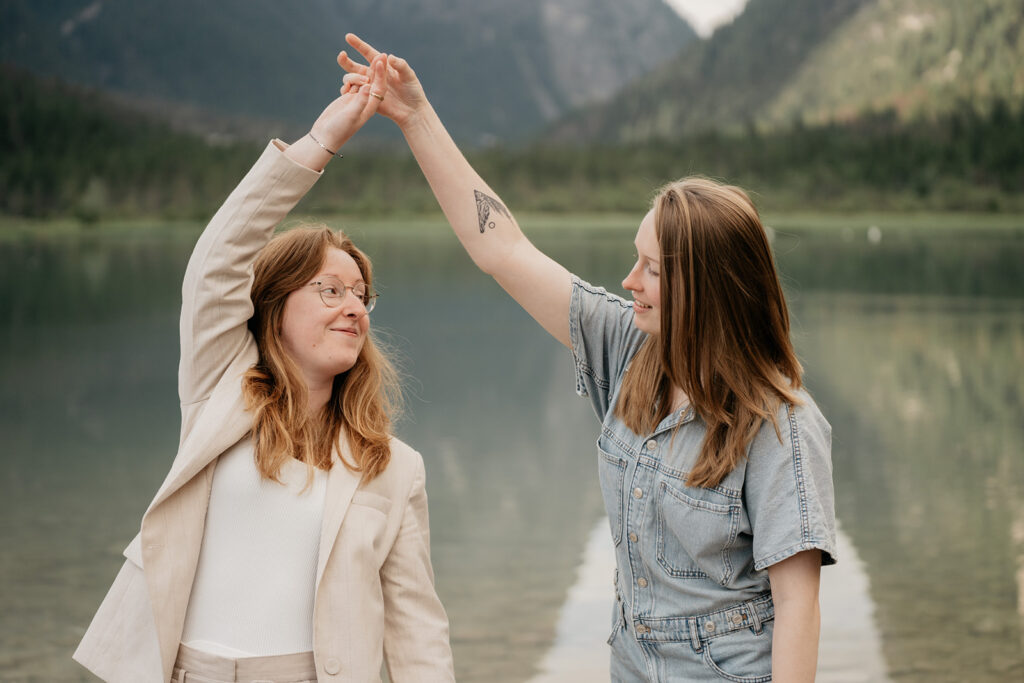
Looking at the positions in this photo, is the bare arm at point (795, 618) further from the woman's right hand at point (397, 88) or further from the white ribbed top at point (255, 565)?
the woman's right hand at point (397, 88)

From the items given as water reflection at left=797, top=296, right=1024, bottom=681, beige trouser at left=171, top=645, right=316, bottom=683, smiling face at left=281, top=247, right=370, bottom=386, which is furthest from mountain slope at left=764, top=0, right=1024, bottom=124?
beige trouser at left=171, top=645, right=316, bottom=683

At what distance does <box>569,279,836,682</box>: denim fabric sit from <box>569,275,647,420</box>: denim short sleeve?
7.9 inches

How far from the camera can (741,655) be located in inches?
80.2

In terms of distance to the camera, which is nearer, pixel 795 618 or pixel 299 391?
pixel 795 618

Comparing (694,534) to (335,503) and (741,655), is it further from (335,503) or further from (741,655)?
(335,503)

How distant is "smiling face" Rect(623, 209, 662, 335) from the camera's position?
2.10m

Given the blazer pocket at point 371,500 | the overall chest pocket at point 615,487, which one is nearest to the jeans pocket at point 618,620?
the overall chest pocket at point 615,487

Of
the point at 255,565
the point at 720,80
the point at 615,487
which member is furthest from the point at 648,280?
the point at 720,80

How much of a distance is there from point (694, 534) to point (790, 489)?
0.19 meters

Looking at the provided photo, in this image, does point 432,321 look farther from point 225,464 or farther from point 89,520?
point 225,464

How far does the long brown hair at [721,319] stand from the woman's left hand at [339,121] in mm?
714

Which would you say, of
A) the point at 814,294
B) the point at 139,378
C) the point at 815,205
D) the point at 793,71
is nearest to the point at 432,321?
the point at 139,378

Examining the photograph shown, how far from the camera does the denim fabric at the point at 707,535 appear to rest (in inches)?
77.7

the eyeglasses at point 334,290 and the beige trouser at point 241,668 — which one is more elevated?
the eyeglasses at point 334,290
